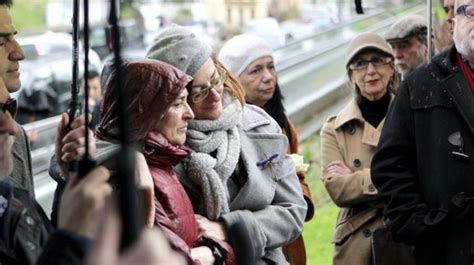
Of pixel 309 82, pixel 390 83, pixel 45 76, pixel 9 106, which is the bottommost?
pixel 309 82

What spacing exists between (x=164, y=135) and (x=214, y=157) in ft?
1.35

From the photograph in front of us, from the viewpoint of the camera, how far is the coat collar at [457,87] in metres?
4.09

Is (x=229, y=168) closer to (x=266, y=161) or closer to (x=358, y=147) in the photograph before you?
(x=266, y=161)

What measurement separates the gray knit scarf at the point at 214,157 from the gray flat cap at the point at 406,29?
273 centimetres

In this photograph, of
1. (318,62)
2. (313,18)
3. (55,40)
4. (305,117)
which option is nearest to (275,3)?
(313,18)

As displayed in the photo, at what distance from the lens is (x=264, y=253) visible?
12.7ft

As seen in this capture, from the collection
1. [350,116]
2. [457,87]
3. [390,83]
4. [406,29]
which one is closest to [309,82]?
[406,29]

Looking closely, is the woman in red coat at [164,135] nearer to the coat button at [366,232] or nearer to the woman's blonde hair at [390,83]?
the coat button at [366,232]

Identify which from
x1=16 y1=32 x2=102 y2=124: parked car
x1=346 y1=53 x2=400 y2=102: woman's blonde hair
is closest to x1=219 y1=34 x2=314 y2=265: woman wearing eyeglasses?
x1=346 y1=53 x2=400 y2=102: woman's blonde hair

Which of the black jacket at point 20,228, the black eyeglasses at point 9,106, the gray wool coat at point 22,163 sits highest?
the black eyeglasses at point 9,106

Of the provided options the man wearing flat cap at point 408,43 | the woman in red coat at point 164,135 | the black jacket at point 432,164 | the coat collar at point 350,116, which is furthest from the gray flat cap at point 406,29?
the woman in red coat at point 164,135

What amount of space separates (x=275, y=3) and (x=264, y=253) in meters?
26.1

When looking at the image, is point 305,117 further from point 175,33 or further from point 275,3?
point 275,3

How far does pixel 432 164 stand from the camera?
418cm
